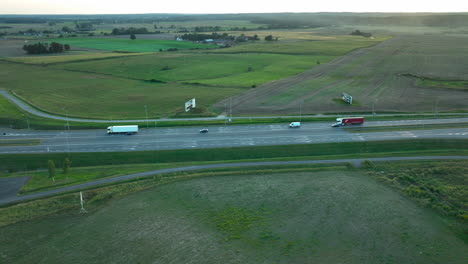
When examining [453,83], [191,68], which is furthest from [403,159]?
[191,68]

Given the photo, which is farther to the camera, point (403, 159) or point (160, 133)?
point (160, 133)

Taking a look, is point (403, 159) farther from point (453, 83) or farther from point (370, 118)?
point (453, 83)

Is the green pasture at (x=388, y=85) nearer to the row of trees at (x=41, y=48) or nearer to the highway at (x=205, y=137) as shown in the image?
the highway at (x=205, y=137)

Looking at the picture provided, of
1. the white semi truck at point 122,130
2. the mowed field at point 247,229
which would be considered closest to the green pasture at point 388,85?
the white semi truck at point 122,130

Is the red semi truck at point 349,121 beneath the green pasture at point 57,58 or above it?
beneath

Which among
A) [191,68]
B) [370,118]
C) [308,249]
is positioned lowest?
[308,249]

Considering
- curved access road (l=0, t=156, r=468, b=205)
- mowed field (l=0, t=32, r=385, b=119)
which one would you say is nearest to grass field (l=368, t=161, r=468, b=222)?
curved access road (l=0, t=156, r=468, b=205)
